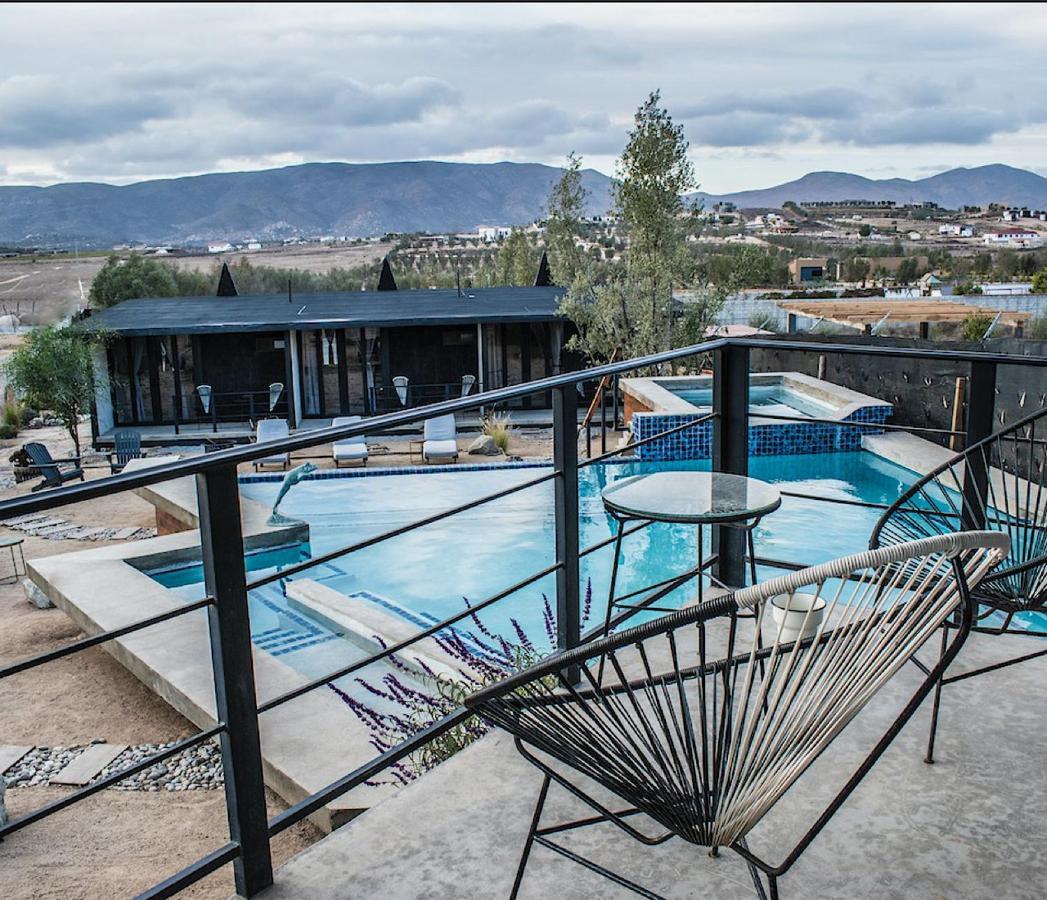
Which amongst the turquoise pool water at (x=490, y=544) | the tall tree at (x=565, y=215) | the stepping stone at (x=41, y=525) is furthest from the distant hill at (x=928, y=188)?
the stepping stone at (x=41, y=525)

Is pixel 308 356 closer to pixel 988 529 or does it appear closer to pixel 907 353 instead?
pixel 907 353

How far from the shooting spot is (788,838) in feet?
7.15

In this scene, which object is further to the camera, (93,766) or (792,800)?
(93,766)

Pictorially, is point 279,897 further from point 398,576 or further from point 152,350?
point 152,350

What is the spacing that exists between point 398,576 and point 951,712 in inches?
243

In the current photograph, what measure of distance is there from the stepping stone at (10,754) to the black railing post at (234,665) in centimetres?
356

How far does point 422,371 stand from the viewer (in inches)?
834

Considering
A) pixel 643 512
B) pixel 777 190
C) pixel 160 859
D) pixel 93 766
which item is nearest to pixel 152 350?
pixel 93 766

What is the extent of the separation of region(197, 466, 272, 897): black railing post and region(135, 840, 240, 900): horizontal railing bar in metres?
0.02

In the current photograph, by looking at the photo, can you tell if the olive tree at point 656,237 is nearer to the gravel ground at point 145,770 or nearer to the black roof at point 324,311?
the black roof at point 324,311

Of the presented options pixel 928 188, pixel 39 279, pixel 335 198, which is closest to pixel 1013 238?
pixel 928 188

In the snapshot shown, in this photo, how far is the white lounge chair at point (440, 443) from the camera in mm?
14898

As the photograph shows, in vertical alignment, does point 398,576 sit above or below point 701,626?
below

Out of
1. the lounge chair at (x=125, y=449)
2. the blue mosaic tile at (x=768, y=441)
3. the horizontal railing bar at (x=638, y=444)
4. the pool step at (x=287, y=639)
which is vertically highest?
Answer: the horizontal railing bar at (x=638, y=444)
